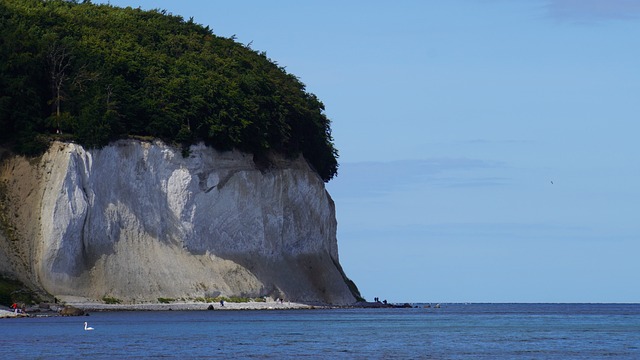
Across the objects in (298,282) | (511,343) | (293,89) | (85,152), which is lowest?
(511,343)

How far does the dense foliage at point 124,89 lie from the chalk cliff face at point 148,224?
1733 millimetres

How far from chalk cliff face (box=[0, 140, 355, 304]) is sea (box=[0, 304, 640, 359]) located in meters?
3.37

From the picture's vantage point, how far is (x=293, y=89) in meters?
115

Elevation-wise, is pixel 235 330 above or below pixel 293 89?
below

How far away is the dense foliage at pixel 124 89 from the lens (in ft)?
304

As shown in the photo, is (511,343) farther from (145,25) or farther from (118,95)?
(145,25)

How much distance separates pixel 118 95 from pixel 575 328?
37477 millimetres

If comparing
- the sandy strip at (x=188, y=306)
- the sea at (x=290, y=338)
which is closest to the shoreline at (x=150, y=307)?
the sandy strip at (x=188, y=306)

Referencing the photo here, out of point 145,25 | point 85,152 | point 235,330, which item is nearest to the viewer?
point 235,330

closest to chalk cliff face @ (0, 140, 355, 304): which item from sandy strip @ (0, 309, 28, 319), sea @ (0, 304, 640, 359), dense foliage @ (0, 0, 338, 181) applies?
dense foliage @ (0, 0, 338, 181)

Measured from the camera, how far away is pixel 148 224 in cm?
9369

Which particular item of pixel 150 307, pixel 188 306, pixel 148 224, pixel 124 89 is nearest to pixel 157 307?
pixel 150 307

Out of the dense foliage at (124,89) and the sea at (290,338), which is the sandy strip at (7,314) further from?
the dense foliage at (124,89)

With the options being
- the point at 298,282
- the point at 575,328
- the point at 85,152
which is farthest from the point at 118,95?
the point at 575,328
